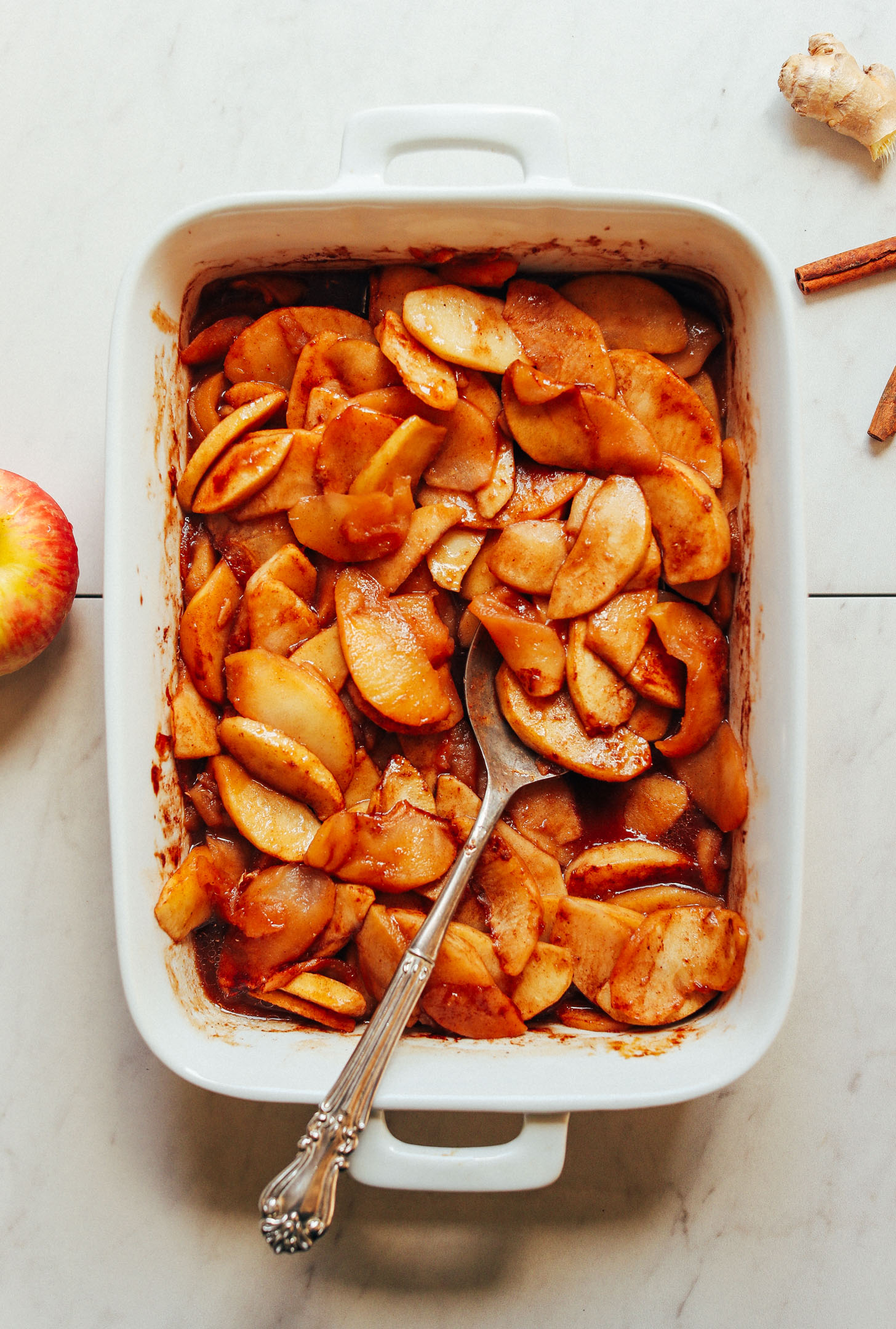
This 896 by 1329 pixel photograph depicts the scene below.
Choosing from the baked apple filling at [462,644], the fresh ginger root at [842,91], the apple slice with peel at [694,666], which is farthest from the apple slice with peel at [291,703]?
the fresh ginger root at [842,91]

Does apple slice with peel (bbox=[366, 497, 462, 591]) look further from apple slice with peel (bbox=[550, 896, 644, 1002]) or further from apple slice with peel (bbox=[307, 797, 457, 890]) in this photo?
apple slice with peel (bbox=[550, 896, 644, 1002])

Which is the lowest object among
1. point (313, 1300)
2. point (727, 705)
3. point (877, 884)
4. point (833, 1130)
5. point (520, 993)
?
point (313, 1300)

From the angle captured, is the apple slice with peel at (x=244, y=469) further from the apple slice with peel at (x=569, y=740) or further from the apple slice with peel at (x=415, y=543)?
the apple slice with peel at (x=569, y=740)

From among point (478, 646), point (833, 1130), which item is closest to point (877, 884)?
point (833, 1130)

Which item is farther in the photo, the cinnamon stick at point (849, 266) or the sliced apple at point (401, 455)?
the cinnamon stick at point (849, 266)

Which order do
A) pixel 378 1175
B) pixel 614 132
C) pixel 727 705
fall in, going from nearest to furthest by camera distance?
1. pixel 378 1175
2. pixel 727 705
3. pixel 614 132

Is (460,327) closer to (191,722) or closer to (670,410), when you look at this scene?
(670,410)

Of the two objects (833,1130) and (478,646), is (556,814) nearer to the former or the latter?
(478,646)
